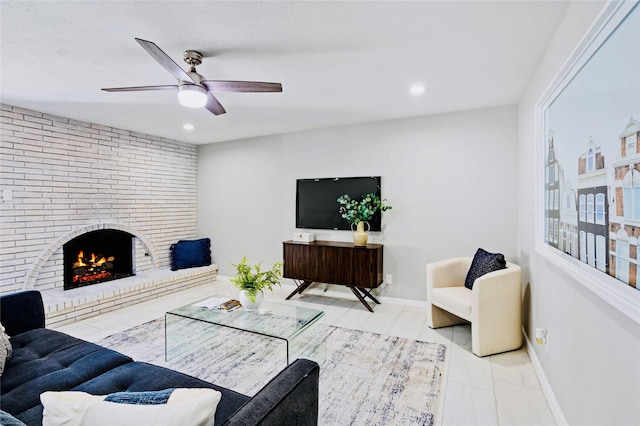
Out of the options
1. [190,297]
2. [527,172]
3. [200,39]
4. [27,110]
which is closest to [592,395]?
[527,172]

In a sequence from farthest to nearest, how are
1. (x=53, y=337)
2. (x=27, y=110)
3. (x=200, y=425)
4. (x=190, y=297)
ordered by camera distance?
(x=190, y=297) → (x=27, y=110) → (x=53, y=337) → (x=200, y=425)

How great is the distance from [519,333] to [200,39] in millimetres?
3392

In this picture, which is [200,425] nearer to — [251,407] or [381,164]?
[251,407]

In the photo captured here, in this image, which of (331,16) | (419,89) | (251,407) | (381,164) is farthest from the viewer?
(381,164)

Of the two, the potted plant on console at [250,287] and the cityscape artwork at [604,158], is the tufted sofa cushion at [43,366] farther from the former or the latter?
the cityscape artwork at [604,158]

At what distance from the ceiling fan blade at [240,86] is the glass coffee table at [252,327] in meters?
1.72

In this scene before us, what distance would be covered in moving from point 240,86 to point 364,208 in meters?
2.21

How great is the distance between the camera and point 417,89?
2914mm

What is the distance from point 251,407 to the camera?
96 cm

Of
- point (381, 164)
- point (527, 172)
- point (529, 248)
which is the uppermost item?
point (381, 164)

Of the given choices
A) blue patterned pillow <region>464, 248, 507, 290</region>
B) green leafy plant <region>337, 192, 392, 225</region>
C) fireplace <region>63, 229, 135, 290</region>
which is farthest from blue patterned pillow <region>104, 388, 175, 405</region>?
fireplace <region>63, 229, 135, 290</region>

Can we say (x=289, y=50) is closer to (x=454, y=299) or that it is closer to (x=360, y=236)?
(x=360, y=236)

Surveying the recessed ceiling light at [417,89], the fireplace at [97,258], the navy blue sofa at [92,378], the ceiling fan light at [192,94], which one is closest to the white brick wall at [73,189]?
the fireplace at [97,258]

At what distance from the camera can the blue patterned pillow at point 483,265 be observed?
2791mm
